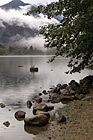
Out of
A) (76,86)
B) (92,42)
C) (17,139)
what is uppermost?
(92,42)

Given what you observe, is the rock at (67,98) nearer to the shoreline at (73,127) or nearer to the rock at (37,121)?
the shoreline at (73,127)

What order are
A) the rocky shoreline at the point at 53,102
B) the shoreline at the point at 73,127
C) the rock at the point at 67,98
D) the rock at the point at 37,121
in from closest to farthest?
the shoreline at the point at 73,127 < the rock at the point at 37,121 < the rocky shoreline at the point at 53,102 < the rock at the point at 67,98

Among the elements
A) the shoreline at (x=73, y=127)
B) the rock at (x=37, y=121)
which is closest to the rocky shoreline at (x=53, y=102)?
the rock at (x=37, y=121)

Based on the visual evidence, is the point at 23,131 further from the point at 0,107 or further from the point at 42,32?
the point at 42,32

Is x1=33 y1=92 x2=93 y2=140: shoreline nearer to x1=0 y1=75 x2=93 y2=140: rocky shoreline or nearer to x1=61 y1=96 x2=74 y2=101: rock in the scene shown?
x1=0 y1=75 x2=93 y2=140: rocky shoreline

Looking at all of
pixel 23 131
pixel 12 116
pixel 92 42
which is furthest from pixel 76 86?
pixel 23 131

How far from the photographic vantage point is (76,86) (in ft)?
102

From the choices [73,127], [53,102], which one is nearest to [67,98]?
[53,102]

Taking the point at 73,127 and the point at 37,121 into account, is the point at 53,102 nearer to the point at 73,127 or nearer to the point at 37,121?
the point at 37,121

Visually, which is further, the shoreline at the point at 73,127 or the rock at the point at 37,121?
the rock at the point at 37,121

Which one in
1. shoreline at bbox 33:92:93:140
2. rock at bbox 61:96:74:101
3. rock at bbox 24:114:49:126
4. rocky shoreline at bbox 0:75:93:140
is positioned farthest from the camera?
rock at bbox 61:96:74:101

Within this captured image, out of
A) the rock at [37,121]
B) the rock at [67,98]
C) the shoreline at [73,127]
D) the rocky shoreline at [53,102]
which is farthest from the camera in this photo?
the rock at [67,98]

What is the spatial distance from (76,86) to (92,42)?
844 centimetres

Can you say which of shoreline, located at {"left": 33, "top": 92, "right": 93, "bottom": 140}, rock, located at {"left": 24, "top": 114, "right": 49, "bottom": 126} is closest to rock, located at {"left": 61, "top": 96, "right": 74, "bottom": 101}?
shoreline, located at {"left": 33, "top": 92, "right": 93, "bottom": 140}
